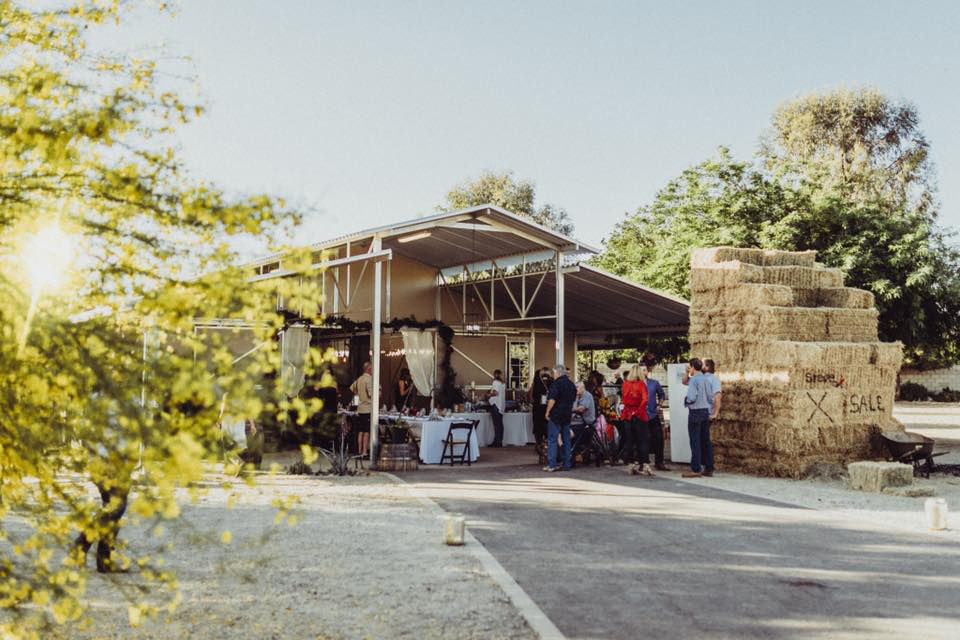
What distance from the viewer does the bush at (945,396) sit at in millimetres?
38375

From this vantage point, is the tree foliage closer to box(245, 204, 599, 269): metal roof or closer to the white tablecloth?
box(245, 204, 599, 269): metal roof

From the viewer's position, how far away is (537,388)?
599 inches

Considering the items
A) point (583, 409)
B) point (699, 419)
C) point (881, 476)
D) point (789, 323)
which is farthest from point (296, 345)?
point (881, 476)

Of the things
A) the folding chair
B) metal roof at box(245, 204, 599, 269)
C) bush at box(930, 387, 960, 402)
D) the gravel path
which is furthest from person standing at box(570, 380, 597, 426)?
bush at box(930, 387, 960, 402)

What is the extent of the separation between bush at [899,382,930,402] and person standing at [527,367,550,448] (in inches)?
1154

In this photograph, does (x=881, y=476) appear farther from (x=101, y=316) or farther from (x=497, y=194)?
(x=497, y=194)

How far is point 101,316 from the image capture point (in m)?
2.98

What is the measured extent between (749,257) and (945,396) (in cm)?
3048

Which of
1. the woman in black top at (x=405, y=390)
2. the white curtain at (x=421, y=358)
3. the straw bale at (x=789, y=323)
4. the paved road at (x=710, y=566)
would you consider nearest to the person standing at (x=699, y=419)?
the straw bale at (x=789, y=323)

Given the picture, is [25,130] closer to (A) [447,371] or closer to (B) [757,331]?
(B) [757,331]

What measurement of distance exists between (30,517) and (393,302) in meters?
17.1

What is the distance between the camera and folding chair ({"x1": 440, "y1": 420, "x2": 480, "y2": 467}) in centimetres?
1368

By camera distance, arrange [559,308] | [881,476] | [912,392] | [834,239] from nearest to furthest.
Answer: [881,476] < [559,308] < [834,239] < [912,392]

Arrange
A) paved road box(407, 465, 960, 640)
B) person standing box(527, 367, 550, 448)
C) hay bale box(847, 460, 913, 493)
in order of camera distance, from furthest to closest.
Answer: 1. person standing box(527, 367, 550, 448)
2. hay bale box(847, 460, 913, 493)
3. paved road box(407, 465, 960, 640)
